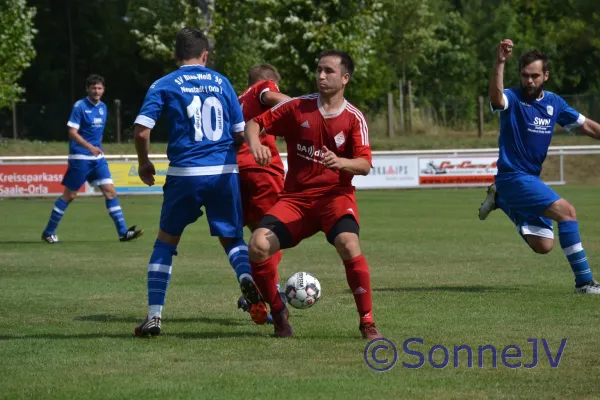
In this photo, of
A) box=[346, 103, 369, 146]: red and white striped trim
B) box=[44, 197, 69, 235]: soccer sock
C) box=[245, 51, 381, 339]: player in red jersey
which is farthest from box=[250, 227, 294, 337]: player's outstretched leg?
box=[44, 197, 69, 235]: soccer sock

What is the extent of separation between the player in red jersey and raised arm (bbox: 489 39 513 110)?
5.96 ft

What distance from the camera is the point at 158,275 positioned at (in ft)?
27.0

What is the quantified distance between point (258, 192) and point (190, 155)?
1.52 meters

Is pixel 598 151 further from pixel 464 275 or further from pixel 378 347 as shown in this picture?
pixel 378 347

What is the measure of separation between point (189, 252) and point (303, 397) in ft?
31.7

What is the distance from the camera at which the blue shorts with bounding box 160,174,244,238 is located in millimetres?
8227

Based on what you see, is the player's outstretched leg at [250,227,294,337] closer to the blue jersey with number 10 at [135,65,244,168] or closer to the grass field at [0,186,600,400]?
the grass field at [0,186,600,400]

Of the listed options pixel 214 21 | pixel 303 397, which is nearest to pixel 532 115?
pixel 303 397

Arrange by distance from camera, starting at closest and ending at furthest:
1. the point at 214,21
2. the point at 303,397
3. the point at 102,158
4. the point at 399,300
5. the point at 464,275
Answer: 1. the point at 303,397
2. the point at 399,300
3. the point at 464,275
4. the point at 102,158
5. the point at 214,21

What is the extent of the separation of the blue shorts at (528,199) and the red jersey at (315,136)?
9.32 ft

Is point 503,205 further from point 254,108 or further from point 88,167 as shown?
point 88,167

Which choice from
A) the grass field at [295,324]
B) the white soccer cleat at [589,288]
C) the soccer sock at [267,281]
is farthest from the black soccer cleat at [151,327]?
the white soccer cleat at [589,288]

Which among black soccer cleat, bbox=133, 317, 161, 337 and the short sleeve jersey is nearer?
black soccer cleat, bbox=133, 317, 161, 337

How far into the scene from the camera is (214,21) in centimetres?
3797
